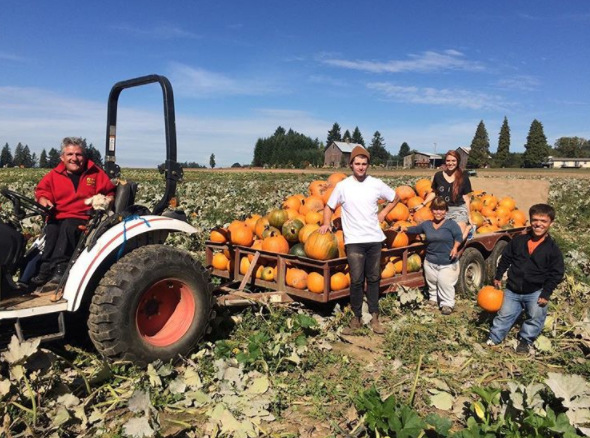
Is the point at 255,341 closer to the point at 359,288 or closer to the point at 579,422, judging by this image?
the point at 359,288

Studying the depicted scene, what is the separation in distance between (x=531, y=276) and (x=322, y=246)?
87.1 inches

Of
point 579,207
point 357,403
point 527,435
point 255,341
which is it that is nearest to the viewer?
point 527,435

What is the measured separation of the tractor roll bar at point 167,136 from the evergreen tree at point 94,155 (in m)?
0.10

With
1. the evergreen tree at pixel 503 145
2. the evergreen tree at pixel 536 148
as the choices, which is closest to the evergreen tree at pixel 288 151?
the evergreen tree at pixel 503 145

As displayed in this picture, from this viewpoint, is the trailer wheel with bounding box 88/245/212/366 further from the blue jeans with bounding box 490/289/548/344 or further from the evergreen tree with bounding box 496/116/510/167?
the evergreen tree with bounding box 496/116/510/167

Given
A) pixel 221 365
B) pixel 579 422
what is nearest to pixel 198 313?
pixel 221 365

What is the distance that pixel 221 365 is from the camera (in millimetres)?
4266

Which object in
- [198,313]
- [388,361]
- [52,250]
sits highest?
[52,250]

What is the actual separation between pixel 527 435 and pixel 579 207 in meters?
15.7

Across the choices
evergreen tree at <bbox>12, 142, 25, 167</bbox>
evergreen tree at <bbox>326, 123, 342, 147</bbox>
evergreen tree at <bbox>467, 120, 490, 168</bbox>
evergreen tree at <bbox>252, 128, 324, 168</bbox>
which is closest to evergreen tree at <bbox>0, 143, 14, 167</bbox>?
evergreen tree at <bbox>12, 142, 25, 167</bbox>

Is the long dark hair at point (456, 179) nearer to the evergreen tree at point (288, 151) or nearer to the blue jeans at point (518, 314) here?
the blue jeans at point (518, 314)

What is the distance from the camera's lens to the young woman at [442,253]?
6.31 m

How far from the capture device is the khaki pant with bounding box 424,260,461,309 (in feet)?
20.7

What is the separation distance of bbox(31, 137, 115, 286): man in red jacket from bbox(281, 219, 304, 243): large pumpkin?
236 centimetres
